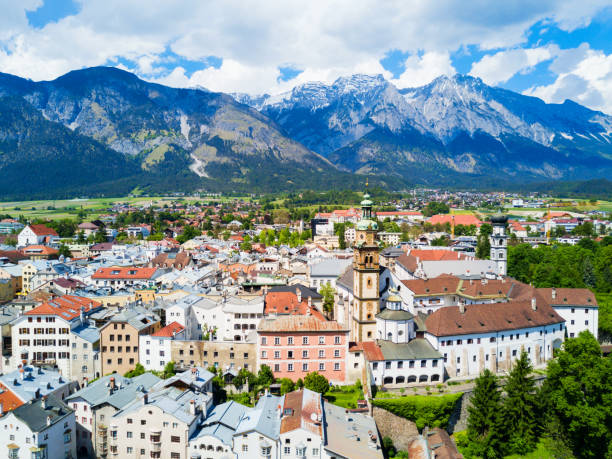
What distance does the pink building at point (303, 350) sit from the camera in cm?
5800

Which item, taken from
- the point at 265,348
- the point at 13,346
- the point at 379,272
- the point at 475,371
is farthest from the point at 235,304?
the point at 475,371

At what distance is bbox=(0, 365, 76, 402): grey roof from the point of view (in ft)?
165

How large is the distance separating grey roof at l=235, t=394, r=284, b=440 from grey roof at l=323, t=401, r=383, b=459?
188 inches

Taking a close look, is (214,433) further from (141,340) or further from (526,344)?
(526,344)

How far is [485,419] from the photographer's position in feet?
167

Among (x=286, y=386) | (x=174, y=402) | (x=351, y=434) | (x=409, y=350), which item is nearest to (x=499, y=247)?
(x=409, y=350)

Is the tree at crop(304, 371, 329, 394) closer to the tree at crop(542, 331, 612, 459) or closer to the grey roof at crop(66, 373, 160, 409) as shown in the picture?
the grey roof at crop(66, 373, 160, 409)

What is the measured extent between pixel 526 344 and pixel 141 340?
4871cm

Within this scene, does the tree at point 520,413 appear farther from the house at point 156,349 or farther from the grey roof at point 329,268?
the grey roof at point 329,268

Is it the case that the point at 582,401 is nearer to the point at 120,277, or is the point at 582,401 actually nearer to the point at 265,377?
the point at 265,377

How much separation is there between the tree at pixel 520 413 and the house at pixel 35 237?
14467cm

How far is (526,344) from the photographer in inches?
2515

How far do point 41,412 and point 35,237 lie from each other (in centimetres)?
12793

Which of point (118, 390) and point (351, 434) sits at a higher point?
point (118, 390)
